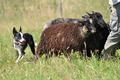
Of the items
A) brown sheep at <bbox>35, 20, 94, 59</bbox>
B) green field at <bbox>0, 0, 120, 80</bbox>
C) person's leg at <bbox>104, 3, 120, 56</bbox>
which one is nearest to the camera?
green field at <bbox>0, 0, 120, 80</bbox>

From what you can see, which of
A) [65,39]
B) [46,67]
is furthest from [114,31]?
[46,67]

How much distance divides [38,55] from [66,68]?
2.08 metres

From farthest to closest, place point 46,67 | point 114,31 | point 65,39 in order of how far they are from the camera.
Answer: point 65,39
point 114,31
point 46,67

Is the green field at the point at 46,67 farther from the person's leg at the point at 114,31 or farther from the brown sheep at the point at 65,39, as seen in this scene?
the person's leg at the point at 114,31

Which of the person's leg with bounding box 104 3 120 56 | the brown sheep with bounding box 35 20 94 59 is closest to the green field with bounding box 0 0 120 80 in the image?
the brown sheep with bounding box 35 20 94 59

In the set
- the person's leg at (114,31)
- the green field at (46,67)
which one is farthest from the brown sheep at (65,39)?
the person's leg at (114,31)

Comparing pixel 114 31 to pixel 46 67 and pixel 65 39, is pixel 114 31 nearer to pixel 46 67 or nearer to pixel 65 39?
pixel 65 39

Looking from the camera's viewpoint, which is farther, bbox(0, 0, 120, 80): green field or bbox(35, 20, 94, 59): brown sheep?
bbox(35, 20, 94, 59): brown sheep

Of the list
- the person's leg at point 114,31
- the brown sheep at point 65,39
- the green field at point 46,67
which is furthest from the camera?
the brown sheep at point 65,39

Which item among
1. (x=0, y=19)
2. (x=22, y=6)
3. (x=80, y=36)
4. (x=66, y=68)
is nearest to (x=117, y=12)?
(x=80, y=36)

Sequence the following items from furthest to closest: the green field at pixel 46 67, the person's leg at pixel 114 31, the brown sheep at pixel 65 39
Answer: the brown sheep at pixel 65 39
the person's leg at pixel 114 31
the green field at pixel 46 67

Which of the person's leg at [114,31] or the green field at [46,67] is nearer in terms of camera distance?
the green field at [46,67]

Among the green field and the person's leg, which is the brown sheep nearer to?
the green field

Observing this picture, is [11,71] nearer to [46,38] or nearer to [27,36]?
[46,38]
